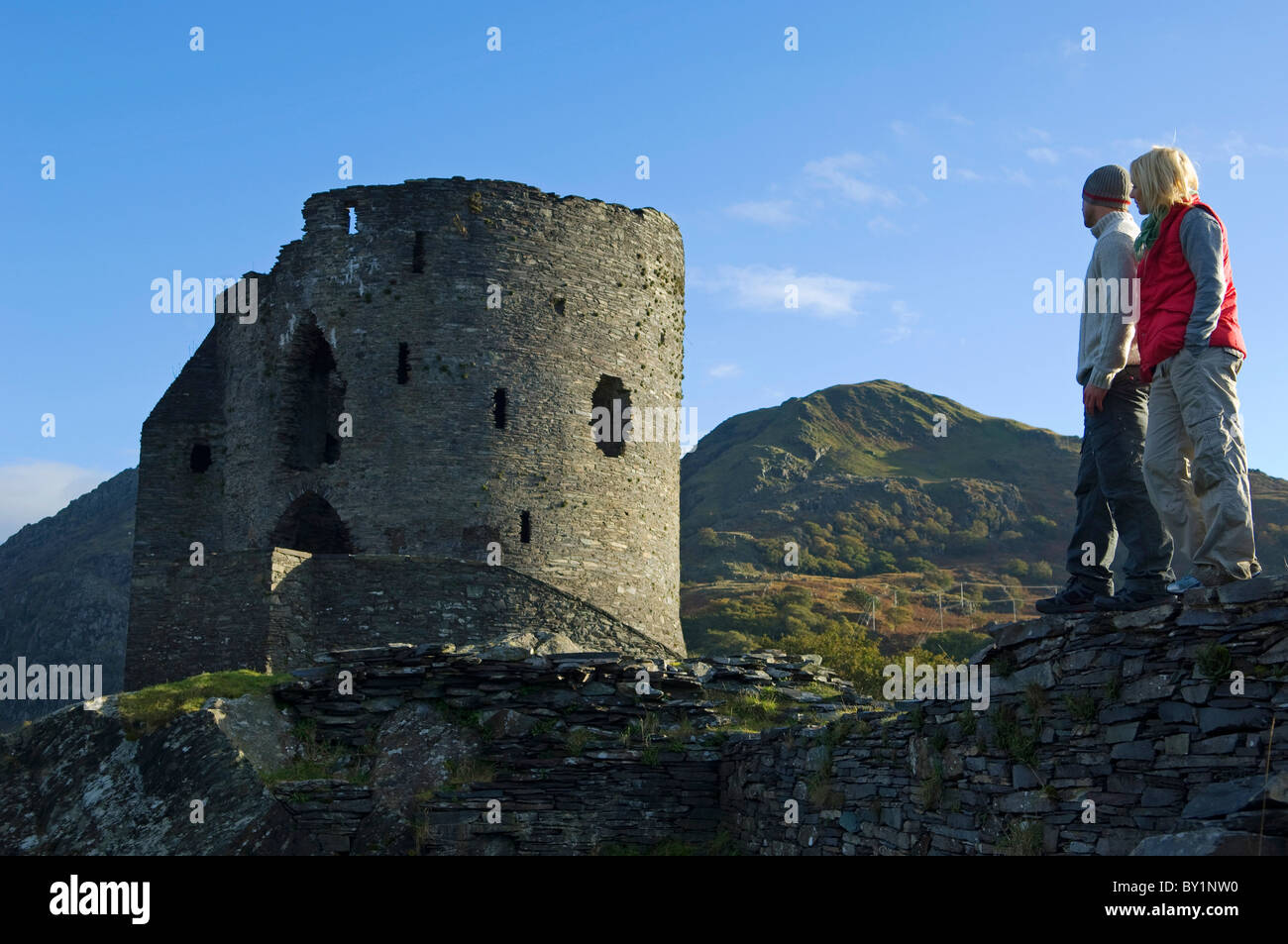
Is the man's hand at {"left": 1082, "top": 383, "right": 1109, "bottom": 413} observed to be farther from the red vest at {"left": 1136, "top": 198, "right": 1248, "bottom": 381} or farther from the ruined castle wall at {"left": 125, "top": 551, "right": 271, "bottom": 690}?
the ruined castle wall at {"left": 125, "top": 551, "right": 271, "bottom": 690}

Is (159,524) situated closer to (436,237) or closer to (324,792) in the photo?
(436,237)

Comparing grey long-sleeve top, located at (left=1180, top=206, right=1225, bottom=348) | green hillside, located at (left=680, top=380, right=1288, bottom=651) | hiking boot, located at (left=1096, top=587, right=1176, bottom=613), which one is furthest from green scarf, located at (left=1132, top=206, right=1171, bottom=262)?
green hillside, located at (left=680, top=380, right=1288, bottom=651)

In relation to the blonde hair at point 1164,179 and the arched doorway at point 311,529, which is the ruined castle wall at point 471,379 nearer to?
the arched doorway at point 311,529

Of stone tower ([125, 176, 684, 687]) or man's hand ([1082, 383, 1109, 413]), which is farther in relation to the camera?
stone tower ([125, 176, 684, 687])

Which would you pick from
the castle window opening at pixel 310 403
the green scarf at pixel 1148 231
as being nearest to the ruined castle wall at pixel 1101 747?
the green scarf at pixel 1148 231

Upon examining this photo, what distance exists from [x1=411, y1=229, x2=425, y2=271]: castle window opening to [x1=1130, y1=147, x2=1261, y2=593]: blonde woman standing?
1685cm

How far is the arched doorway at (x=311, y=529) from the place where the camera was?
79.1 ft

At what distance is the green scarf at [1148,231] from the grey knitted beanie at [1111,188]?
2.10 ft

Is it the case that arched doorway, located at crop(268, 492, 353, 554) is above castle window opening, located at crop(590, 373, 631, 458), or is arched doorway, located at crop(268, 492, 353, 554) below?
below

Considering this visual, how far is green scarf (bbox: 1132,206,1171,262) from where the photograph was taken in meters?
8.48

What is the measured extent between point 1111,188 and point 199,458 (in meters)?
20.5

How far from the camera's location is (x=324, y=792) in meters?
14.5

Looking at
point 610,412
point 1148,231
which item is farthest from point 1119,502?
point 610,412
